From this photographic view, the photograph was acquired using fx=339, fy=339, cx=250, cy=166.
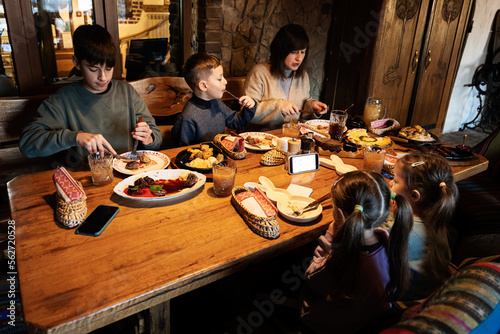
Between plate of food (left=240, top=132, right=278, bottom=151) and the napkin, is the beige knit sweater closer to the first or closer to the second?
plate of food (left=240, top=132, right=278, bottom=151)

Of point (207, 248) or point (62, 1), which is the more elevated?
point (62, 1)

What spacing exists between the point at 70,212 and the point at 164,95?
1.73m

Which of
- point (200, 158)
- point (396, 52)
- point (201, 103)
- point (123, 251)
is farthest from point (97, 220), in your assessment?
point (396, 52)

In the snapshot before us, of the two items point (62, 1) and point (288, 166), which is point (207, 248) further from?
point (62, 1)

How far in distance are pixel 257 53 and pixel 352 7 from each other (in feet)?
4.06

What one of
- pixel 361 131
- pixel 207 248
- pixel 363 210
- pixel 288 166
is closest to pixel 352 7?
pixel 361 131

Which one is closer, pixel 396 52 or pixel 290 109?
pixel 290 109

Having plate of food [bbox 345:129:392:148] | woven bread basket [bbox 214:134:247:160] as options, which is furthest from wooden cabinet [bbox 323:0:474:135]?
woven bread basket [bbox 214:134:247:160]

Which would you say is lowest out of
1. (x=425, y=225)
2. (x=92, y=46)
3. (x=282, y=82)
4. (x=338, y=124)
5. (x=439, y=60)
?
(x=425, y=225)

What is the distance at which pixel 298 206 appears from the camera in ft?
4.87

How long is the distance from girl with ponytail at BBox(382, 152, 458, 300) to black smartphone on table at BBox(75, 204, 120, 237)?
113 centimetres

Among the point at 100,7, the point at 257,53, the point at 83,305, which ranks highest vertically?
the point at 100,7

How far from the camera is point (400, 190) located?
5.08 feet

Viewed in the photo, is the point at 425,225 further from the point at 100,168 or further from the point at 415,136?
the point at 100,168
